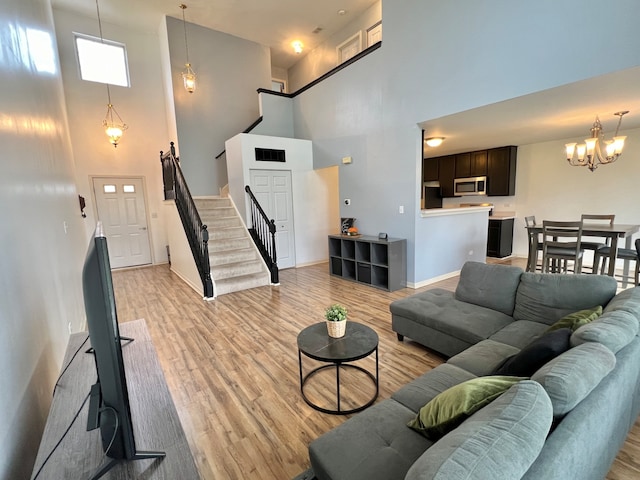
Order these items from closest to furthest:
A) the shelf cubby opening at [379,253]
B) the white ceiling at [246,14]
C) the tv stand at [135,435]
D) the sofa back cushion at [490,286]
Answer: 1. the tv stand at [135,435]
2. the sofa back cushion at [490,286]
3. the shelf cubby opening at [379,253]
4. the white ceiling at [246,14]

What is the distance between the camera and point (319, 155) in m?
6.26

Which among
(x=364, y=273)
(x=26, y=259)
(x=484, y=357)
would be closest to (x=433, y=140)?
(x=364, y=273)

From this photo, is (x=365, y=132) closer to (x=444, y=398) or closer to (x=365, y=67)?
(x=365, y=67)

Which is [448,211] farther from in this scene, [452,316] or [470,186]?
[452,316]

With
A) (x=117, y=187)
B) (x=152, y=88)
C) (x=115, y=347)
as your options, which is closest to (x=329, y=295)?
(x=115, y=347)

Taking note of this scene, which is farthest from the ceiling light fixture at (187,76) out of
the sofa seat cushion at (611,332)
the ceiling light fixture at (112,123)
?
the sofa seat cushion at (611,332)

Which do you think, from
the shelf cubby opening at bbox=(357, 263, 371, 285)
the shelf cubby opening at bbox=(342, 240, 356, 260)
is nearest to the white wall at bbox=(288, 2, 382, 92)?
the shelf cubby opening at bbox=(342, 240, 356, 260)

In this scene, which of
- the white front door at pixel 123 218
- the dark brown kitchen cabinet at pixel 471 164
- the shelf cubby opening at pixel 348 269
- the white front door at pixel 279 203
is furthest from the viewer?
the dark brown kitchen cabinet at pixel 471 164

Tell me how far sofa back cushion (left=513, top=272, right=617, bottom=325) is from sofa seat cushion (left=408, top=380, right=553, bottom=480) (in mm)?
1778

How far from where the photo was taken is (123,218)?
22.7 feet

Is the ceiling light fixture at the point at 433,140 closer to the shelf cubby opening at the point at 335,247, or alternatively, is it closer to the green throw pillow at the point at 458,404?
the shelf cubby opening at the point at 335,247

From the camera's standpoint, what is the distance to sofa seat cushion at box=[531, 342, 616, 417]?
3.16 feet

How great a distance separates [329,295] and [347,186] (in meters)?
2.28

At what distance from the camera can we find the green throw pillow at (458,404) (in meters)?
1.10
